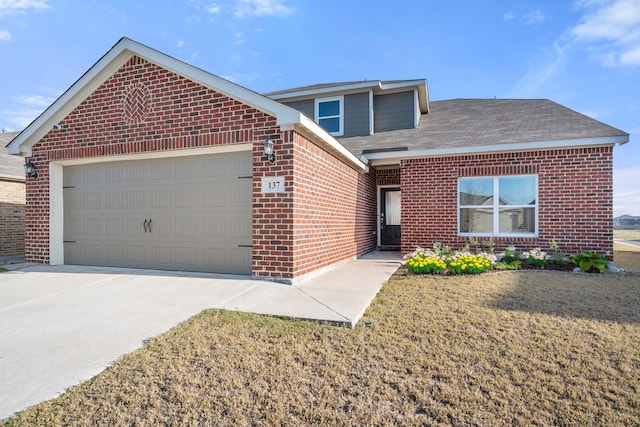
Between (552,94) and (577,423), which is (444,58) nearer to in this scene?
(552,94)

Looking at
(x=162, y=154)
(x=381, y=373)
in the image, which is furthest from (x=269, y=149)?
(x=381, y=373)

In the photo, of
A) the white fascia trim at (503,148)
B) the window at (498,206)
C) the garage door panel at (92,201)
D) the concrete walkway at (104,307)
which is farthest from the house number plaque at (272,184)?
the window at (498,206)

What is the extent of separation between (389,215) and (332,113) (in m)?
4.19

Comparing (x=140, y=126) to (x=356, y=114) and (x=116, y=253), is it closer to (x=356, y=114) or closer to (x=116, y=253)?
(x=116, y=253)

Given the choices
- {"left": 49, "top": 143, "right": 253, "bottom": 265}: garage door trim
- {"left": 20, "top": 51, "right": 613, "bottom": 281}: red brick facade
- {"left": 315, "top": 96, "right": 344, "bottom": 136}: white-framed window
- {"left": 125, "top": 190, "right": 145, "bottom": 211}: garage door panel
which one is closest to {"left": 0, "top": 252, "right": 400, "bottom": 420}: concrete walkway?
{"left": 49, "top": 143, "right": 253, "bottom": 265}: garage door trim

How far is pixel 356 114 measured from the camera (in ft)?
38.4

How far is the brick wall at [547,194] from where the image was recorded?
320 inches

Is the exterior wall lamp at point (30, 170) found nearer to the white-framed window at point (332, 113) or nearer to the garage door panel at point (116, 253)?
the garage door panel at point (116, 253)

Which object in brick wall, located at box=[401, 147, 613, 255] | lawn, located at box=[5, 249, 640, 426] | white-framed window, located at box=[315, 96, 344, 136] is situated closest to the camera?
lawn, located at box=[5, 249, 640, 426]

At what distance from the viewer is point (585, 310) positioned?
4.54 metres

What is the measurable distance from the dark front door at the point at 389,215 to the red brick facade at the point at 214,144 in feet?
12.2

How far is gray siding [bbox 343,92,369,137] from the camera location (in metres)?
11.6

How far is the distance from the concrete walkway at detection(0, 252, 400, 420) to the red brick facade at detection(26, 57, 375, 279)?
725mm

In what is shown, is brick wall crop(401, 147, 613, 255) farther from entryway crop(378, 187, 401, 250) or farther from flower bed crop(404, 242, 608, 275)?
entryway crop(378, 187, 401, 250)
